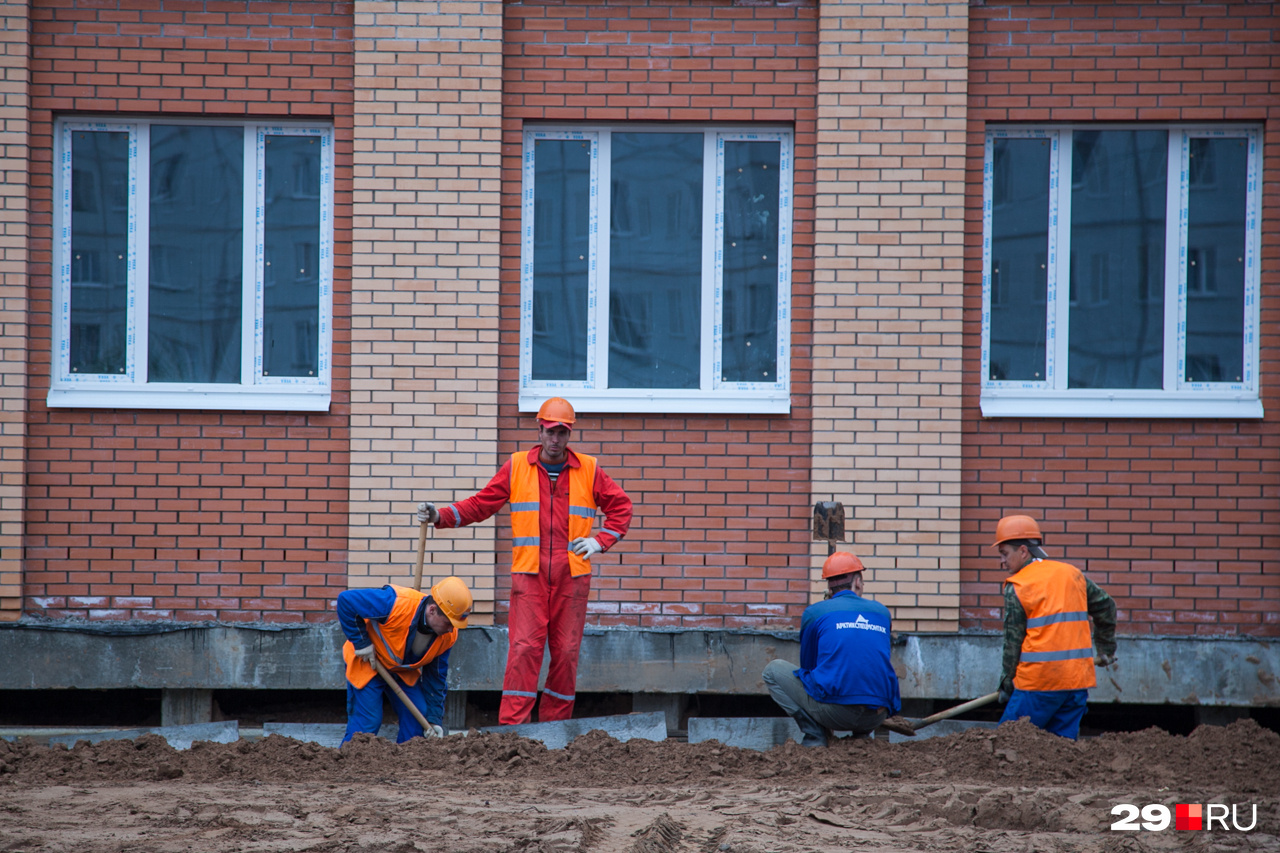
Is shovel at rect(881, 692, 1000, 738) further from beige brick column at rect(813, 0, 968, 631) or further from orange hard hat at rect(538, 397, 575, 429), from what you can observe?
orange hard hat at rect(538, 397, 575, 429)

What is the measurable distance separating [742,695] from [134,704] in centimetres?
410

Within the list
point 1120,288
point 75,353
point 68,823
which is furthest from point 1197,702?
point 75,353

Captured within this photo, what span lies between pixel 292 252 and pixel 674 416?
284 cm

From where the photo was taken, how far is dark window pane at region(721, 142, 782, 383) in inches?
283

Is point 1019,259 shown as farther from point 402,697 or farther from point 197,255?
point 197,255

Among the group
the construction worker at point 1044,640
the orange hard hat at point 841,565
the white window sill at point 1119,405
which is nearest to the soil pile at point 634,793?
the construction worker at point 1044,640

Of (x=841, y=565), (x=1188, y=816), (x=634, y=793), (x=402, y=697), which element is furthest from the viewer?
(x=841, y=565)

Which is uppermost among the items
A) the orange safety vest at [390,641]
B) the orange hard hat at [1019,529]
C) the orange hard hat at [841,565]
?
the orange hard hat at [1019,529]

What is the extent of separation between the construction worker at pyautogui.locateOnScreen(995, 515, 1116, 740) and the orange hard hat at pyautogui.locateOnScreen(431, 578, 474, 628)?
10.3ft

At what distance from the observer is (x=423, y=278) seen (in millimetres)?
6938

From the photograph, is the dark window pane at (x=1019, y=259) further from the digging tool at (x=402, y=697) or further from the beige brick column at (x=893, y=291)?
the digging tool at (x=402, y=697)

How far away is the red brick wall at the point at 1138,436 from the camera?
6.98 m

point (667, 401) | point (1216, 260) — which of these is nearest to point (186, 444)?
point (667, 401)

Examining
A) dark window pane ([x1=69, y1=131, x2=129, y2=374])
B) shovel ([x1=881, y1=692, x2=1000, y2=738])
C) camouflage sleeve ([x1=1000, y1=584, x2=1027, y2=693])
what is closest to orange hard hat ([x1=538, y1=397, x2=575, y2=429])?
shovel ([x1=881, y1=692, x2=1000, y2=738])
